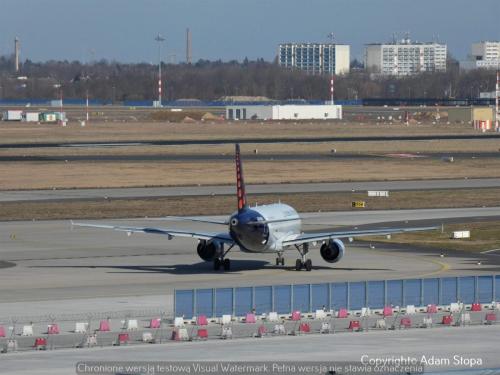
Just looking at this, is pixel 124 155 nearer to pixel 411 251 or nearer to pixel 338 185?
pixel 338 185

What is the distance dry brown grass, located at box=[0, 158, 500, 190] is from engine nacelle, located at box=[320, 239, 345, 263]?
5700 centimetres

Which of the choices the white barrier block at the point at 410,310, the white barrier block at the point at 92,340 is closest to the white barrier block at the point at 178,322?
the white barrier block at the point at 92,340

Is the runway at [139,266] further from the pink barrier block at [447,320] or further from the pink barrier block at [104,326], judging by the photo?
the pink barrier block at [447,320]

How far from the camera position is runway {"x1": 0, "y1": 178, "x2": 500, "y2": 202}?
119 m

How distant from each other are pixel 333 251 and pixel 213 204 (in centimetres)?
3652

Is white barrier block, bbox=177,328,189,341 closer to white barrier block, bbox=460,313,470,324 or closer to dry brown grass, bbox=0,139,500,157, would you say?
white barrier block, bbox=460,313,470,324

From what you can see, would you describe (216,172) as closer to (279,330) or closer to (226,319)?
(226,319)

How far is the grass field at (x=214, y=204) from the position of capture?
343 feet

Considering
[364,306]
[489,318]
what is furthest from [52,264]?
[489,318]

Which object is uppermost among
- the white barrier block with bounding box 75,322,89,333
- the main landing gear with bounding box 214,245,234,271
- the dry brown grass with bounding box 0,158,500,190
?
the white barrier block with bounding box 75,322,89,333

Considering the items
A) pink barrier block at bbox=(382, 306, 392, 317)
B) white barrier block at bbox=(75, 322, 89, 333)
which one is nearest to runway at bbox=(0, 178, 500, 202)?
pink barrier block at bbox=(382, 306, 392, 317)

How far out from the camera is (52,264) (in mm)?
77250

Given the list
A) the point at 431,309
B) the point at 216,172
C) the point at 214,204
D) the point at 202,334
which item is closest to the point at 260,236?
the point at 431,309

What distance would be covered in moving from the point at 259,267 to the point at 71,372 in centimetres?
3272
